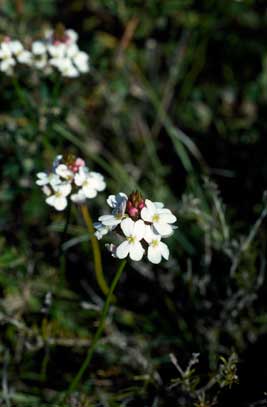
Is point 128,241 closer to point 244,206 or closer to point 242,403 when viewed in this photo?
point 242,403

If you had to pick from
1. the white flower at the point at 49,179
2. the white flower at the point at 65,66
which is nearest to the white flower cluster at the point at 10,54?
the white flower at the point at 65,66

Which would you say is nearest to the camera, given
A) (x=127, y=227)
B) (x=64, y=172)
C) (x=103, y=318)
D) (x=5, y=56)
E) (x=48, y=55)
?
(x=127, y=227)

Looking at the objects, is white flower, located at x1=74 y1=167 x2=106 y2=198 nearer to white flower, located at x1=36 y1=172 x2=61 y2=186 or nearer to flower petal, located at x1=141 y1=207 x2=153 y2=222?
white flower, located at x1=36 y1=172 x2=61 y2=186

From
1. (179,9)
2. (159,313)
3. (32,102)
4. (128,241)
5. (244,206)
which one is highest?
(179,9)

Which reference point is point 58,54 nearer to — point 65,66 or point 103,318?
point 65,66

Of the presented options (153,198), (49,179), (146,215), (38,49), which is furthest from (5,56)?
(146,215)

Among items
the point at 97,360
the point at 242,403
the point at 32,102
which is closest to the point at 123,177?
the point at 32,102
